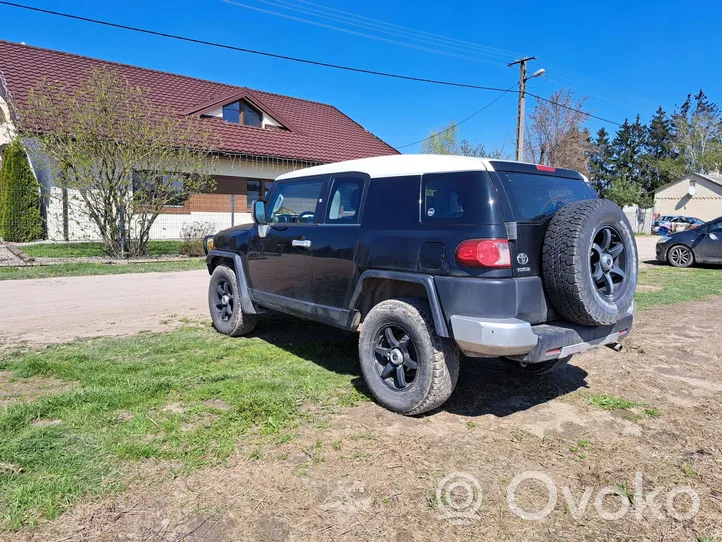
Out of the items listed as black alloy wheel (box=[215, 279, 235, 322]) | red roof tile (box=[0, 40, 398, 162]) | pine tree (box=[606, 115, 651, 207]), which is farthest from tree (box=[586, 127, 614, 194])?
black alloy wheel (box=[215, 279, 235, 322])

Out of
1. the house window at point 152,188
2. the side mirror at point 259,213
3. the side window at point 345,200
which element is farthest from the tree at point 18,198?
the side window at point 345,200

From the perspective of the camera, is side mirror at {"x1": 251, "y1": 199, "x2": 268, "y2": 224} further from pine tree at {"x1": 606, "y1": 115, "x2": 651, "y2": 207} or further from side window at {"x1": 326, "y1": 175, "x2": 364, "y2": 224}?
pine tree at {"x1": 606, "y1": 115, "x2": 651, "y2": 207}

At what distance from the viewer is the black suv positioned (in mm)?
3301

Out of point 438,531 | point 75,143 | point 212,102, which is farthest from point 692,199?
point 438,531

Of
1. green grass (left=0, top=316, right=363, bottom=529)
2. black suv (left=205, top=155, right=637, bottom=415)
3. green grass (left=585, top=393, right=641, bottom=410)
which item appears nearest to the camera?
green grass (left=0, top=316, right=363, bottom=529)

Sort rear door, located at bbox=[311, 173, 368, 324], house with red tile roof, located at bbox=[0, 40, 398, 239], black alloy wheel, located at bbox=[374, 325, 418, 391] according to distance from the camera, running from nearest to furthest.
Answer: black alloy wheel, located at bbox=[374, 325, 418, 391] < rear door, located at bbox=[311, 173, 368, 324] < house with red tile roof, located at bbox=[0, 40, 398, 239]

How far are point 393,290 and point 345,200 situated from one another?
0.96m

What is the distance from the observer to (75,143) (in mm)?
13109

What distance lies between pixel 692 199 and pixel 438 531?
55.3m

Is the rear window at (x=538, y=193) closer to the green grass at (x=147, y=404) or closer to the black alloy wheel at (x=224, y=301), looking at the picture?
the green grass at (x=147, y=404)

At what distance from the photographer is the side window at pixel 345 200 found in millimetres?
4258

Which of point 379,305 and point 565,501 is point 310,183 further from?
point 565,501

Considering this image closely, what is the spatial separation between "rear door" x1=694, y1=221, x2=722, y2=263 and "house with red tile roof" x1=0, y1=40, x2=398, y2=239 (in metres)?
15.0

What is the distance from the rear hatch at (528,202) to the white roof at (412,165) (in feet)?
0.61
